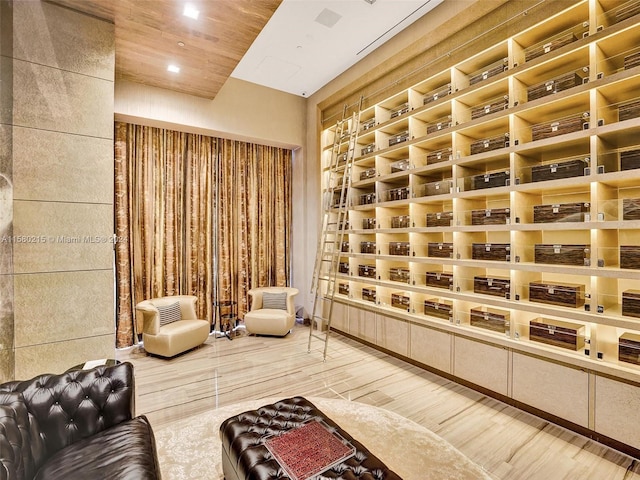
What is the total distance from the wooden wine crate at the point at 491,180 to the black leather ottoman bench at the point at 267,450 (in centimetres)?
248

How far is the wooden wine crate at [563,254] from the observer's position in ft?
7.92

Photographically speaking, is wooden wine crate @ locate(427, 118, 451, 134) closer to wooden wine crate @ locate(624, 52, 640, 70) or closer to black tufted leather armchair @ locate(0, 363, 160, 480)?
wooden wine crate @ locate(624, 52, 640, 70)

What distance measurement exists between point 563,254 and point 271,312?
3620 millimetres

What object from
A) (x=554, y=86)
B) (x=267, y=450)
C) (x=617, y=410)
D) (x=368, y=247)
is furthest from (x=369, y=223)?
(x=267, y=450)

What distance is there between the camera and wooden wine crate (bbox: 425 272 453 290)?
11.0ft

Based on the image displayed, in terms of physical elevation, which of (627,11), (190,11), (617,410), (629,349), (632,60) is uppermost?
(190,11)

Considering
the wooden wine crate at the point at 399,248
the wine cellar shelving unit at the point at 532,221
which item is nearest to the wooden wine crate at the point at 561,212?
the wine cellar shelving unit at the point at 532,221

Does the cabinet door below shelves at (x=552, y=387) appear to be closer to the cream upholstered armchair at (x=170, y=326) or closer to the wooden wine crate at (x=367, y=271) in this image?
the wooden wine crate at (x=367, y=271)

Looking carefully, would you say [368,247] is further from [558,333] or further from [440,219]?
[558,333]

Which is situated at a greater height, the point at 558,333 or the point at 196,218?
the point at 196,218

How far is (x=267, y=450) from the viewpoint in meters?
1.61

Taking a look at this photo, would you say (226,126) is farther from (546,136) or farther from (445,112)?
(546,136)

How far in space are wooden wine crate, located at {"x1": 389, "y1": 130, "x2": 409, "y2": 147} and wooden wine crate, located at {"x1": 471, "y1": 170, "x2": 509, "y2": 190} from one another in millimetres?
1082

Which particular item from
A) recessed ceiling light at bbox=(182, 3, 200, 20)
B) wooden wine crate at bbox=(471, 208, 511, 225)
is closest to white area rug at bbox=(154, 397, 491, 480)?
wooden wine crate at bbox=(471, 208, 511, 225)
